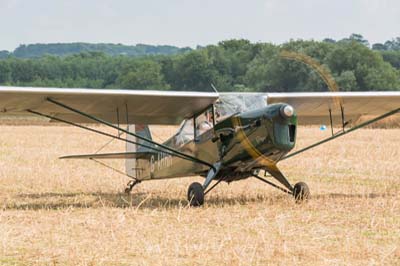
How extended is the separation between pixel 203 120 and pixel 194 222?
3585mm

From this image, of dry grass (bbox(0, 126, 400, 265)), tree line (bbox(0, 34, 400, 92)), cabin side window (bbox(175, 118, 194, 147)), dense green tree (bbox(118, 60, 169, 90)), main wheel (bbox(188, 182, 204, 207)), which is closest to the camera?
dry grass (bbox(0, 126, 400, 265))

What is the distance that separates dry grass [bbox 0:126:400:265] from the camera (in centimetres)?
757

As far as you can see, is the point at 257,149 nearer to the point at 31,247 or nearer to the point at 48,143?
the point at 31,247

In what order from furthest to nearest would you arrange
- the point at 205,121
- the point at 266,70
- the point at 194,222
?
the point at 266,70, the point at 205,121, the point at 194,222

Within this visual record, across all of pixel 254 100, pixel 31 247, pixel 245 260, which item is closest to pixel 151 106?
Answer: pixel 254 100

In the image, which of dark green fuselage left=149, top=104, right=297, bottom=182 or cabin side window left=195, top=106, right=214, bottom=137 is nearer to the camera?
dark green fuselage left=149, top=104, right=297, bottom=182

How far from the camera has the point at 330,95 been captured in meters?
14.3

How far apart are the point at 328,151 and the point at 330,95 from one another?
11385 mm

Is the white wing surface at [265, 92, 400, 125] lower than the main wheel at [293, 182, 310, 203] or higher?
higher

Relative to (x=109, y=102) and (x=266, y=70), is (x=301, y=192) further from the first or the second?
(x=266, y=70)

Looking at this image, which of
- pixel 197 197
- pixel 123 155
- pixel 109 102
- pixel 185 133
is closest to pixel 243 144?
pixel 197 197

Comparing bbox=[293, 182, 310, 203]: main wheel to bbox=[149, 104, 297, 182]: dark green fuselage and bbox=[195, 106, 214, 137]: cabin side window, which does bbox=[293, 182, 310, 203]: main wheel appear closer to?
bbox=[149, 104, 297, 182]: dark green fuselage

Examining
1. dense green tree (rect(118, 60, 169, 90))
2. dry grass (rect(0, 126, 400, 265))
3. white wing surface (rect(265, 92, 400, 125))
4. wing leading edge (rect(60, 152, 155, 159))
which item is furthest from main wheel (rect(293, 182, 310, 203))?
dense green tree (rect(118, 60, 169, 90))

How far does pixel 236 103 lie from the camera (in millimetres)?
12711
